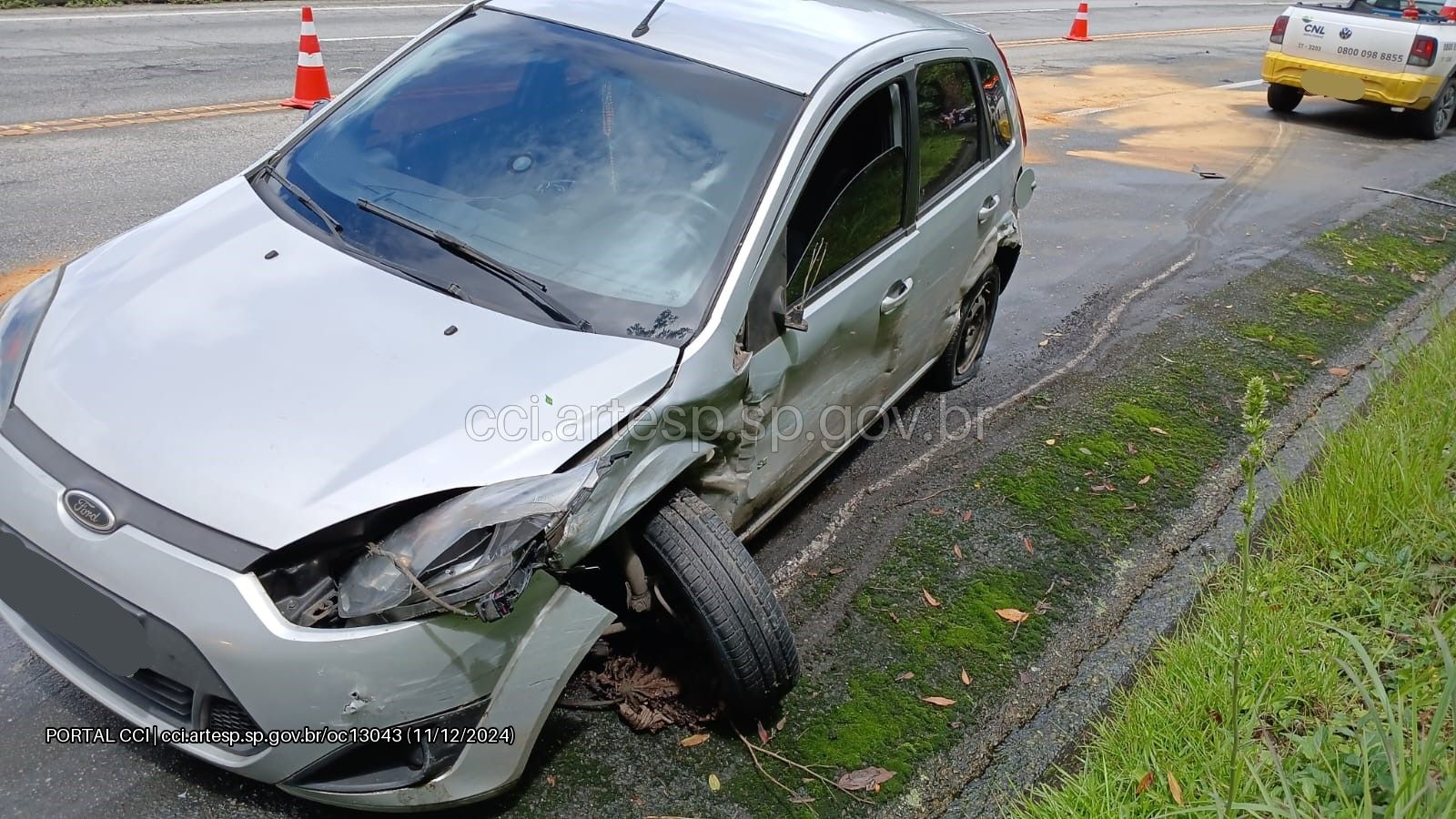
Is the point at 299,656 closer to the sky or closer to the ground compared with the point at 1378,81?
closer to the sky

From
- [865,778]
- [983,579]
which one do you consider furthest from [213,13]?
[865,778]

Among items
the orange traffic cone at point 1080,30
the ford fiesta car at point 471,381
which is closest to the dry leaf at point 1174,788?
the ford fiesta car at point 471,381

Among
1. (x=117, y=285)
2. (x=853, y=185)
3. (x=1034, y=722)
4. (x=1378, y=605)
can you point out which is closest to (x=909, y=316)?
(x=853, y=185)

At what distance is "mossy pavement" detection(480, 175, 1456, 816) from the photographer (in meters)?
3.06

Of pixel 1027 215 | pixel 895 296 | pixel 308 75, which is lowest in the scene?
pixel 1027 215

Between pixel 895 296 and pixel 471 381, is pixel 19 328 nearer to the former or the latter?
pixel 471 381

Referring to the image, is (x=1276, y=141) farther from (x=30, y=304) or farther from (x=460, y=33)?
(x=30, y=304)

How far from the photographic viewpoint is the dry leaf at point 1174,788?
3.03 meters

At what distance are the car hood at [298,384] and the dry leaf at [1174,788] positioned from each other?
1814 millimetres

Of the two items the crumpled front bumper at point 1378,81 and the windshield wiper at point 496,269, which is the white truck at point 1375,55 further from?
the windshield wiper at point 496,269

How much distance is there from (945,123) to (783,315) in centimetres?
165

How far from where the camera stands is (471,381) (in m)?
2.74

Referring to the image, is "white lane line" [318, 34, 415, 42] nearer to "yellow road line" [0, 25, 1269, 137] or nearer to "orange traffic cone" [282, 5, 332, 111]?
"yellow road line" [0, 25, 1269, 137]

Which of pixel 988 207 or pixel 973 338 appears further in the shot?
pixel 973 338
